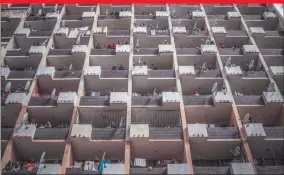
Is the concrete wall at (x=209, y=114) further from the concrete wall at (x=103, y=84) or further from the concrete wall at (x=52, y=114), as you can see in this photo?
the concrete wall at (x=52, y=114)

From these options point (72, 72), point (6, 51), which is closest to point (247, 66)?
point (72, 72)

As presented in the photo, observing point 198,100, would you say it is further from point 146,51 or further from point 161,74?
point 146,51

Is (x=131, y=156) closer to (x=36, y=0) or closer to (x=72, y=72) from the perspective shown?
(x=72, y=72)

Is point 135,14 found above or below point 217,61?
above

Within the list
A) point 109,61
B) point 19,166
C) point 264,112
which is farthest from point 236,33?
point 19,166

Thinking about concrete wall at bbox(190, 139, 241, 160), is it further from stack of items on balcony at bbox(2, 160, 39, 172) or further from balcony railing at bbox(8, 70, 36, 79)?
balcony railing at bbox(8, 70, 36, 79)

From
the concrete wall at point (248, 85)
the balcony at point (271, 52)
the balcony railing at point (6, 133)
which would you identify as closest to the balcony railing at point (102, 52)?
the balcony railing at point (6, 133)
